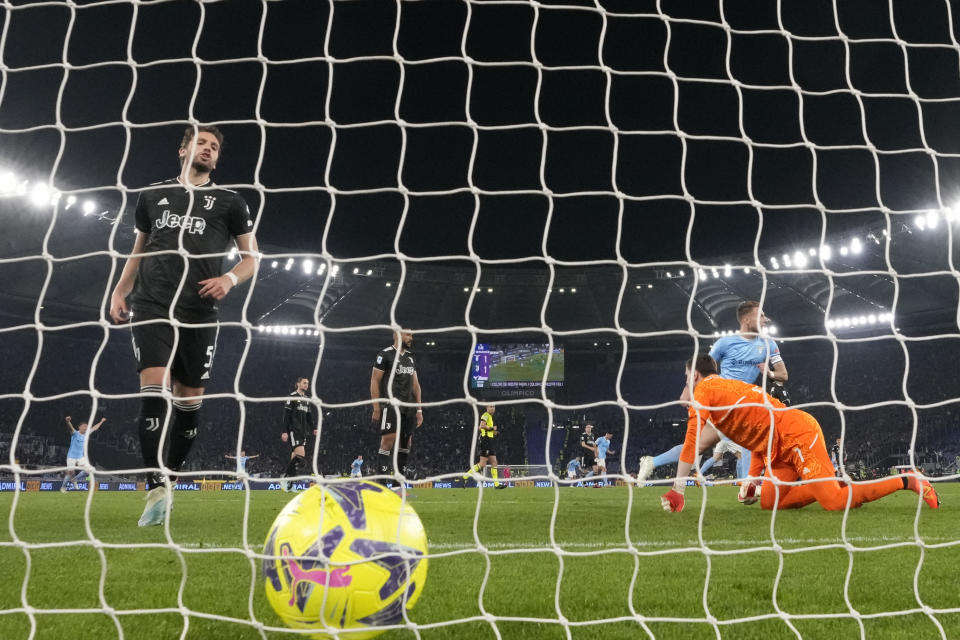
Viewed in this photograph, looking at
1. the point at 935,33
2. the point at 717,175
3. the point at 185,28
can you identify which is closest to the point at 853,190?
the point at 717,175

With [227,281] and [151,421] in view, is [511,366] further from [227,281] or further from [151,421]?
[227,281]

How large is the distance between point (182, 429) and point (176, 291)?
822mm

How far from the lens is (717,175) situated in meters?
25.2

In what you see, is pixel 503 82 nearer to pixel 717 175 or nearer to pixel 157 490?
pixel 717 175

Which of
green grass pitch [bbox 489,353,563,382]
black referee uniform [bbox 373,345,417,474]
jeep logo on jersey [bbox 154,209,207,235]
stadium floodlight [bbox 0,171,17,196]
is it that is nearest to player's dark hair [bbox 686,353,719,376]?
black referee uniform [bbox 373,345,417,474]

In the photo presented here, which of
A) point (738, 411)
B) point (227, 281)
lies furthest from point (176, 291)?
point (738, 411)

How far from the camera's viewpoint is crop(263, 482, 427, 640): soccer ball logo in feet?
6.24

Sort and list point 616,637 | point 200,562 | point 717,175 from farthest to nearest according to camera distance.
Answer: point 717,175, point 200,562, point 616,637

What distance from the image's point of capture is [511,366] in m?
29.0

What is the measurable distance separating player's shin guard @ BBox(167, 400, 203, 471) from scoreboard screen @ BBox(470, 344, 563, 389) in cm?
2440

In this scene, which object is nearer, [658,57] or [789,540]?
[789,540]

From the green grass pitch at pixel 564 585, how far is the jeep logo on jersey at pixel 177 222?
1.75 meters

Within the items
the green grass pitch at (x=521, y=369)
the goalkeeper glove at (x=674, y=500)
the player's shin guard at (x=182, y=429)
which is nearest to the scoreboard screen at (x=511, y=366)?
the green grass pitch at (x=521, y=369)

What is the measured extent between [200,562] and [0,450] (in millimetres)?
25791
